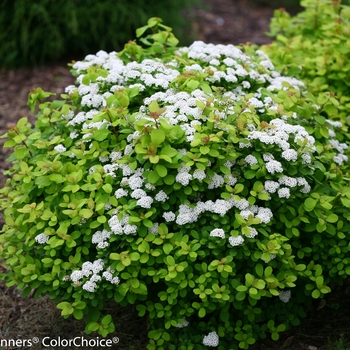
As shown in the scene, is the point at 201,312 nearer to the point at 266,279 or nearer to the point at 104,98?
the point at 266,279

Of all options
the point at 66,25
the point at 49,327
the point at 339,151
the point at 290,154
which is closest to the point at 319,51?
the point at 339,151

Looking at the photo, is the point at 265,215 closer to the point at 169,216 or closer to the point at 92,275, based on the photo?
the point at 169,216

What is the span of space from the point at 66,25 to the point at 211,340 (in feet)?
12.7

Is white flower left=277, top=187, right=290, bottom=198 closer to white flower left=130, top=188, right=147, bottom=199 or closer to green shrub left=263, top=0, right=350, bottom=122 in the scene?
white flower left=130, top=188, right=147, bottom=199

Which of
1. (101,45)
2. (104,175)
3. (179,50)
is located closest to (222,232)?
(104,175)

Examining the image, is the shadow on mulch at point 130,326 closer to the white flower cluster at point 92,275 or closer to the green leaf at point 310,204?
the white flower cluster at point 92,275

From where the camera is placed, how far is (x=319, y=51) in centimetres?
360

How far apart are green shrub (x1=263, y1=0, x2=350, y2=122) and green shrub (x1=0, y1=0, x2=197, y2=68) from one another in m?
2.05

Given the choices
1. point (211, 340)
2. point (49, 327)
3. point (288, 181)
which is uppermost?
point (288, 181)

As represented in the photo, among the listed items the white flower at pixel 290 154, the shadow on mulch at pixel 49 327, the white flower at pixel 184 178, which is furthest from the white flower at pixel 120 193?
the shadow on mulch at pixel 49 327

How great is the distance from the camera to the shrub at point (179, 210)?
7.87 feet

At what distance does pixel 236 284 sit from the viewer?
8.00ft

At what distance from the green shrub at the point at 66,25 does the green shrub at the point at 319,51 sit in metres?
2.05

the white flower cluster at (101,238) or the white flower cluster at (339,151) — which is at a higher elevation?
the white flower cluster at (101,238)
